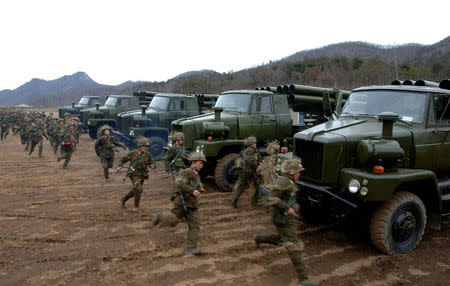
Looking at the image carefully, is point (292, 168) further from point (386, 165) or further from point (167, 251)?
point (167, 251)

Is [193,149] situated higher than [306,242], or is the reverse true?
[193,149]

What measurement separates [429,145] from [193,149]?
479cm

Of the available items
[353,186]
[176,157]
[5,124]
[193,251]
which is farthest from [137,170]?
[5,124]

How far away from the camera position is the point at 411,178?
4750mm

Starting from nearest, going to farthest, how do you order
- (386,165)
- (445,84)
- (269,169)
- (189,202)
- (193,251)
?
(386,165) → (193,251) → (189,202) → (445,84) → (269,169)

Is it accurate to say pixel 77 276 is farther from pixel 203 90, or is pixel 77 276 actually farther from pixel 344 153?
pixel 203 90

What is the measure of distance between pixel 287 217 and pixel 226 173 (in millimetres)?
4000

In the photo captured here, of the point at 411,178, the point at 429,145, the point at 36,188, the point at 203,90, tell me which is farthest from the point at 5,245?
the point at 203,90

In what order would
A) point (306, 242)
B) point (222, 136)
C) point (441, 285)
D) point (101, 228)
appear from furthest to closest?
point (222, 136)
point (101, 228)
point (306, 242)
point (441, 285)

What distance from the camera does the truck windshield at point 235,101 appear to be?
8930mm

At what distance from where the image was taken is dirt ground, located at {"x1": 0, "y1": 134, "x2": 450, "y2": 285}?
4.41 metres

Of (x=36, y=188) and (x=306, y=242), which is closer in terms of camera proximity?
(x=306, y=242)

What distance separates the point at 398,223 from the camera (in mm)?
4879

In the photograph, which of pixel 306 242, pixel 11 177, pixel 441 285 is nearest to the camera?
pixel 441 285
